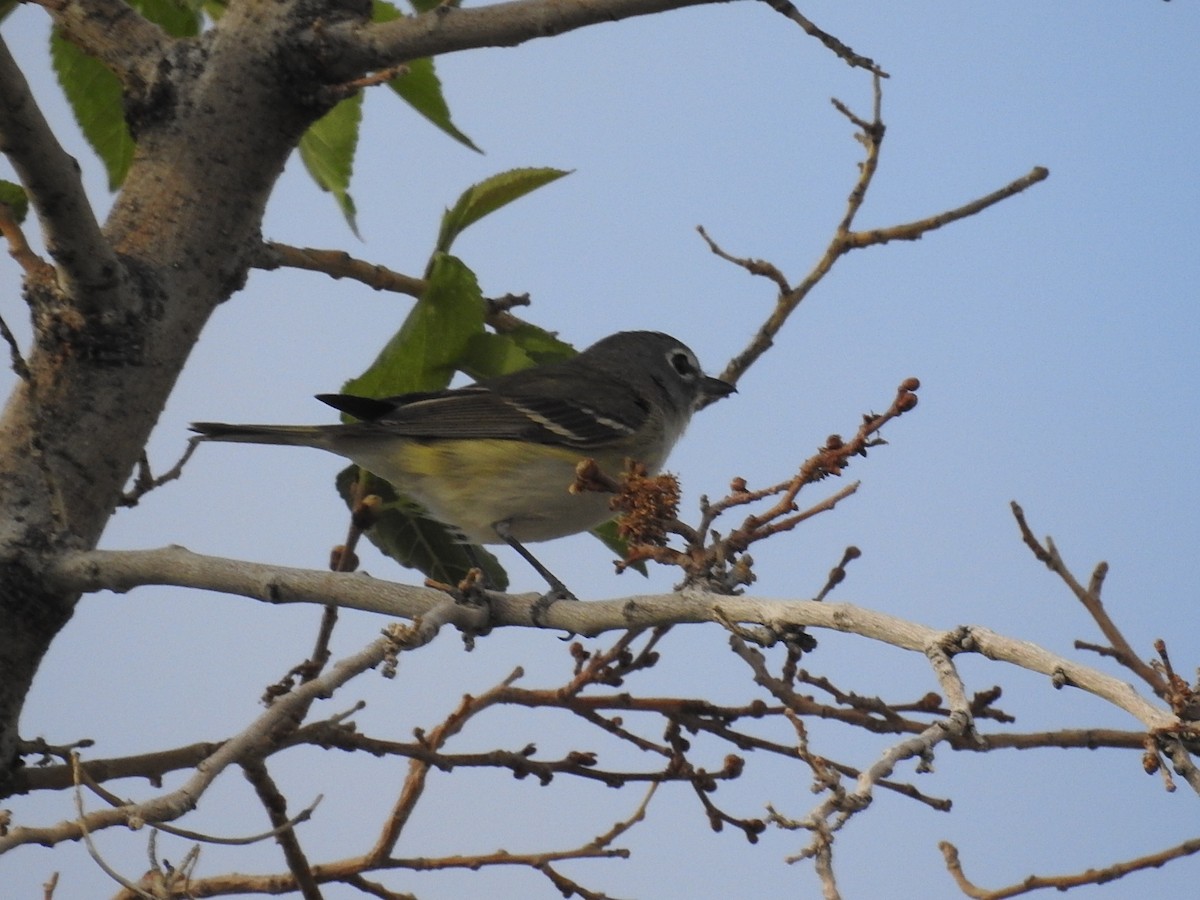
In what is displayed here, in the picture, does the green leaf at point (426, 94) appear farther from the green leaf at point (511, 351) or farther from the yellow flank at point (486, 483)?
the yellow flank at point (486, 483)

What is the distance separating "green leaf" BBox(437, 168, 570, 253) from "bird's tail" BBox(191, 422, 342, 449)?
4.09ft

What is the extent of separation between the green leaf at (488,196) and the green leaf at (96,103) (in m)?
0.97

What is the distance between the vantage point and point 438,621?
2.85m

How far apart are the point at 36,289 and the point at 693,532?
1.86 m

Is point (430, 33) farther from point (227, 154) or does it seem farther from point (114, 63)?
point (114, 63)

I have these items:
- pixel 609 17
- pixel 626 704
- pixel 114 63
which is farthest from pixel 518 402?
pixel 609 17

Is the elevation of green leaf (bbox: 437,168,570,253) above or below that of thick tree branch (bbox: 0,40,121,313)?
above

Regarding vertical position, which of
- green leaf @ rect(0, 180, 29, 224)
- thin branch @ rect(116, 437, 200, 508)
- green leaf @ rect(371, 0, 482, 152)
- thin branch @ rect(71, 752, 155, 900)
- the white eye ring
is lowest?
thin branch @ rect(71, 752, 155, 900)

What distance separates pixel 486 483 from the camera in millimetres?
5480

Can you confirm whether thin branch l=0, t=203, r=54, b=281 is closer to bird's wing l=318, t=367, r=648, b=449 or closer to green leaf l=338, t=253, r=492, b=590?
green leaf l=338, t=253, r=492, b=590

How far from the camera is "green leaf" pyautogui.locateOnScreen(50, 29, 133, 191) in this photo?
405cm

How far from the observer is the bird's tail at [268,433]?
493 centimetres

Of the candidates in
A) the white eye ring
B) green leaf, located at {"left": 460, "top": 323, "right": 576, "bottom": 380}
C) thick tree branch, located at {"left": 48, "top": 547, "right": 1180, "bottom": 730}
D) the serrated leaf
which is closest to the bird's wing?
green leaf, located at {"left": 460, "top": 323, "right": 576, "bottom": 380}

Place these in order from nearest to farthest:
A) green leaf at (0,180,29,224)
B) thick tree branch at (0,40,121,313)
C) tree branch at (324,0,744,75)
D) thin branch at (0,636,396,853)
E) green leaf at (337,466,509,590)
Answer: thin branch at (0,636,396,853)
thick tree branch at (0,40,121,313)
tree branch at (324,0,744,75)
green leaf at (0,180,29,224)
green leaf at (337,466,509,590)
